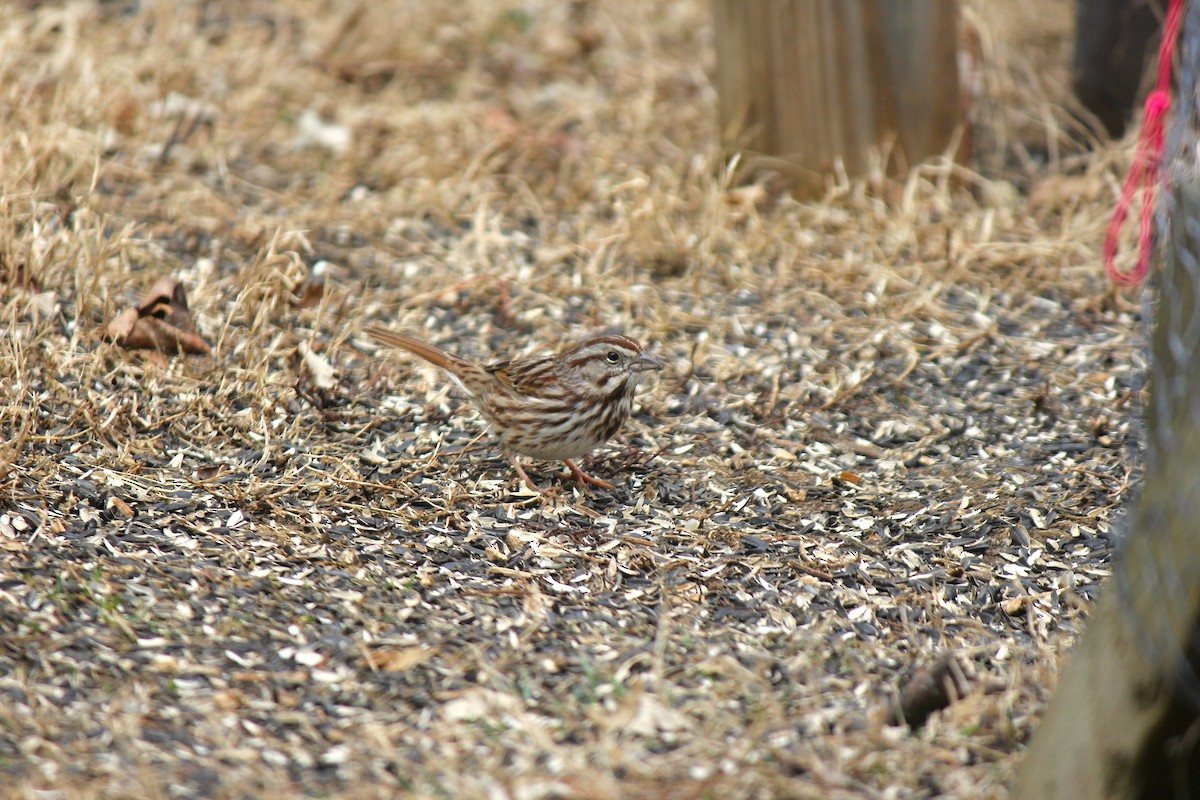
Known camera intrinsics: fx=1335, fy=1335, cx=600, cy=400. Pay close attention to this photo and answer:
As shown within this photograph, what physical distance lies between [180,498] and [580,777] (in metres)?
1.81

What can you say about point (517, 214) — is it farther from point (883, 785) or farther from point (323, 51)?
point (883, 785)

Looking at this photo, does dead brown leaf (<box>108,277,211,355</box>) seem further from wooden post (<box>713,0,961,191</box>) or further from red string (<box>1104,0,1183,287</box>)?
red string (<box>1104,0,1183,287</box>)

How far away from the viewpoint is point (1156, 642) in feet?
7.97

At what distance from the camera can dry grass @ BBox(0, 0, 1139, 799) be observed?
2953mm

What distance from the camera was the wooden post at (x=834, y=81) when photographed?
5.85 m

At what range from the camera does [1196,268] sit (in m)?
Result: 2.53

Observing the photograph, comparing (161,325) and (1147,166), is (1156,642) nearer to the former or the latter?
(161,325)

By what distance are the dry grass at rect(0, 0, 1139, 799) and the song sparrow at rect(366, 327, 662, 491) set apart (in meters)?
0.18

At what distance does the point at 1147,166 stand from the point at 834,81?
1371 mm

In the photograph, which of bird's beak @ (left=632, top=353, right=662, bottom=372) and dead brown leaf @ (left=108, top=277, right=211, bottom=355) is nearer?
bird's beak @ (left=632, top=353, right=662, bottom=372)

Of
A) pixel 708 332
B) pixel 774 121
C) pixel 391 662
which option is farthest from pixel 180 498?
pixel 774 121

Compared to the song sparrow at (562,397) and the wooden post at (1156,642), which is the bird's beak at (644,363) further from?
the wooden post at (1156,642)

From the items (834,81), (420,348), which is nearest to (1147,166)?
(834,81)

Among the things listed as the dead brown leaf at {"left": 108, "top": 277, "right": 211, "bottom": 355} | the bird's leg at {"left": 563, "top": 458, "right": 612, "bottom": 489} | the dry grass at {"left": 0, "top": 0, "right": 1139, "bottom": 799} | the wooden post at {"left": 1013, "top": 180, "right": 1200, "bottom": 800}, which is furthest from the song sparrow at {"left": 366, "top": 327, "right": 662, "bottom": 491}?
the wooden post at {"left": 1013, "top": 180, "right": 1200, "bottom": 800}
